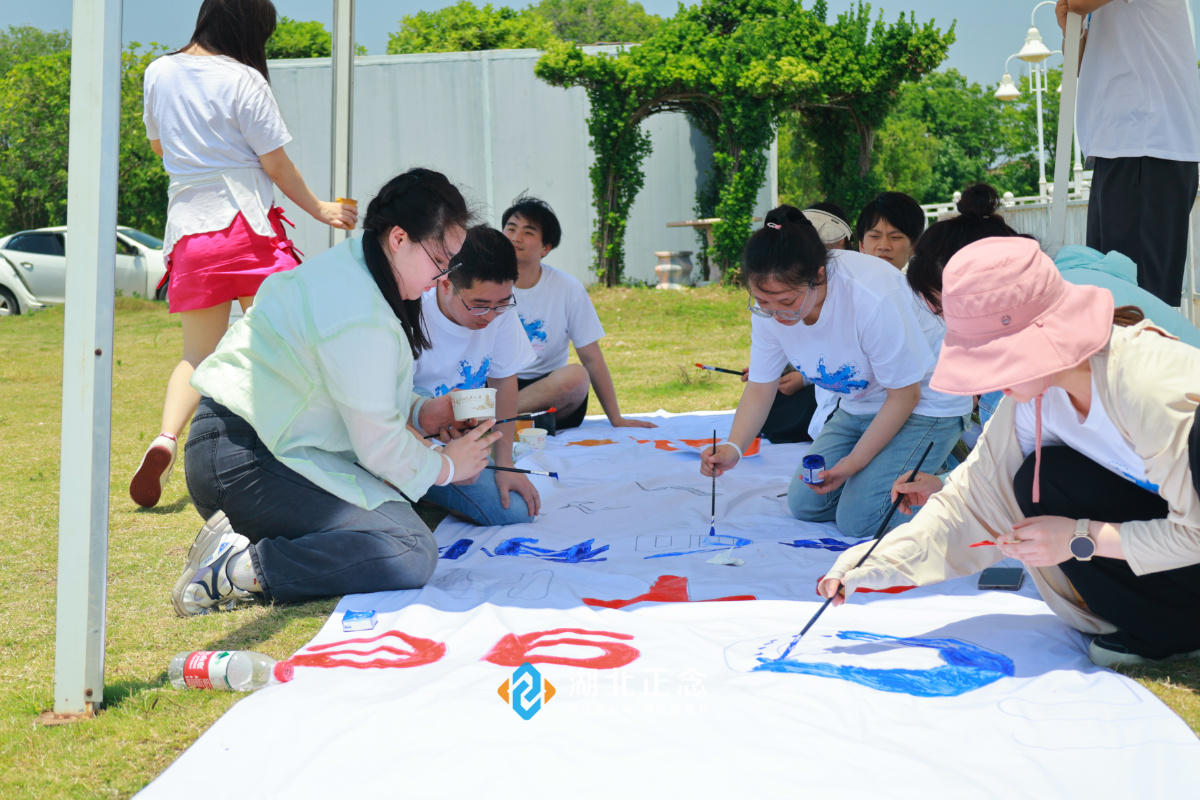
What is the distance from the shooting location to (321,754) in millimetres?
1731

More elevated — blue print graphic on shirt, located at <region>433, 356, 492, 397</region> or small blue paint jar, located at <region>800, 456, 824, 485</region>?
blue print graphic on shirt, located at <region>433, 356, 492, 397</region>

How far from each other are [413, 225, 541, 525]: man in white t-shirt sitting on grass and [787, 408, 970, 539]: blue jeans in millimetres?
944

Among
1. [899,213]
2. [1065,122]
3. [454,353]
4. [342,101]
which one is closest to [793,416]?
[899,213]

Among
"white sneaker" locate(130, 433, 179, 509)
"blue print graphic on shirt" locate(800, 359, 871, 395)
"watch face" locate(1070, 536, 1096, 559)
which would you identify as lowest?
"white sneaker" locate(130, 433, 179, 509)

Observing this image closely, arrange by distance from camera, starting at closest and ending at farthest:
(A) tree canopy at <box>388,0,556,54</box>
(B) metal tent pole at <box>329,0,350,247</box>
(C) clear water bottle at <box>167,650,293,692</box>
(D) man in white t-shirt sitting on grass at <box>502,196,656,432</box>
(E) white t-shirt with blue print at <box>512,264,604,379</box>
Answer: (C) clear water bottle at <box>167,650,293,692</box>
(B) metal tent pole at <box>329,0,350,247</box>
(D) man in white t-shirt sitting on grass at <box>502,196,656,432</box>
(E) white t-shirt with blue print at <box>512,264,604,379</box>
(A) tree canopy at <box>388,0,556,54</box>

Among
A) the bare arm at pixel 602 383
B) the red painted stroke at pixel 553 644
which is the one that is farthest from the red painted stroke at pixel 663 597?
the bare arm at pixel 602 383

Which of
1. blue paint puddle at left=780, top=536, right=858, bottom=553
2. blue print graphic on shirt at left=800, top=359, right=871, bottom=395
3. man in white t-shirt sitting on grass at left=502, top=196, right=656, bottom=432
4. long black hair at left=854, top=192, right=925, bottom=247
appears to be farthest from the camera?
man in white t-shirt sitting on grass at left=502, top=196, right=656, bottom=432

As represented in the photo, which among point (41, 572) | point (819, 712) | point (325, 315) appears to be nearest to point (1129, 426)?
point (819, 712)

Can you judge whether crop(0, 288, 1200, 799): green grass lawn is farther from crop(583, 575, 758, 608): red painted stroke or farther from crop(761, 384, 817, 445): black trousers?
crop(761, 384, 817, 445): black trousers

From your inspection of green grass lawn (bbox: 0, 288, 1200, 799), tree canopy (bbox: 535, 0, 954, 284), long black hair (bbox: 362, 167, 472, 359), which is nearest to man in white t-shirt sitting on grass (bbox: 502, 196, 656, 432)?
green grass lawn (bbox: 0, 288, 1200, 799)

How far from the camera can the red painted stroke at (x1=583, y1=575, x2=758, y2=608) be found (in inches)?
100.0

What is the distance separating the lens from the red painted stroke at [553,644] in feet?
6.98

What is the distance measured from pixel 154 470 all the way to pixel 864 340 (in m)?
2.41

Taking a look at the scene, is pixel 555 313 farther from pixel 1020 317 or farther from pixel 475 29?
pixel 475 29
